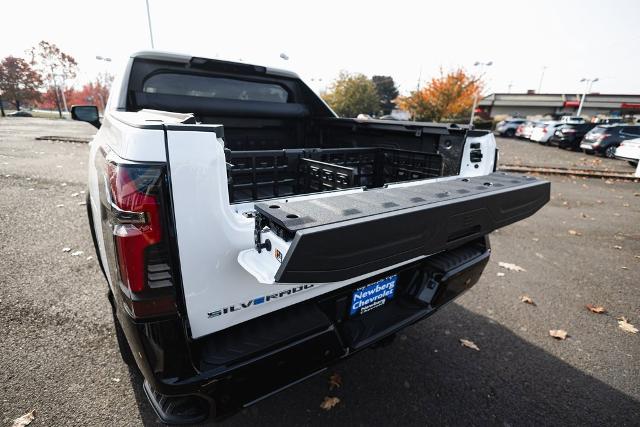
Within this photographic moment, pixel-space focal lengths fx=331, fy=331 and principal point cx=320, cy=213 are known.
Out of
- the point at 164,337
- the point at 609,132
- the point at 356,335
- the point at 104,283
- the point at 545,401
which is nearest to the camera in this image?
the point at 164,337

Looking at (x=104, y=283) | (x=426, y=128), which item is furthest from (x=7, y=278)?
(x=426, y=128)

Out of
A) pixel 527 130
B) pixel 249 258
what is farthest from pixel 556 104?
pixel 249 258

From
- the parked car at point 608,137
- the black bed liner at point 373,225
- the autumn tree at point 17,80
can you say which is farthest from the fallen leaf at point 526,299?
the autumn tree at point 17,80

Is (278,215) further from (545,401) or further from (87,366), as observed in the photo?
(545,401)

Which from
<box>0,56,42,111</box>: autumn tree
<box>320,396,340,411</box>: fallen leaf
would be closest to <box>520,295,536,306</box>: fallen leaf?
<box>320,396,340,411</box>: fallen leaf

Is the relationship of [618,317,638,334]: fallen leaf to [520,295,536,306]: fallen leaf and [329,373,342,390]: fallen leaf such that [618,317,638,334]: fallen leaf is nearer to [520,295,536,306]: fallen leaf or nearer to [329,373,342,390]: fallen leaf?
[520,295,536,306]: fallen leaf

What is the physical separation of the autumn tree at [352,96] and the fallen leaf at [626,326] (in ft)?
136

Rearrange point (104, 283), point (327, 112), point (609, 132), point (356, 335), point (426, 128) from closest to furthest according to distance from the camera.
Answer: point (356, 335)
point (426, 128)
point (104, 283)
point (327, 112)
point (609, 132)

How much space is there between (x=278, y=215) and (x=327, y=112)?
2790 millimetres

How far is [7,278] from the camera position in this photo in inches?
130

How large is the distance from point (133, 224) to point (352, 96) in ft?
147

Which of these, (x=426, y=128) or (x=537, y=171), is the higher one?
(x=426, y=128)

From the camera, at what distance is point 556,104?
5228cm

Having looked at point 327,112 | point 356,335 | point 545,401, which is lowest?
point 545,401
